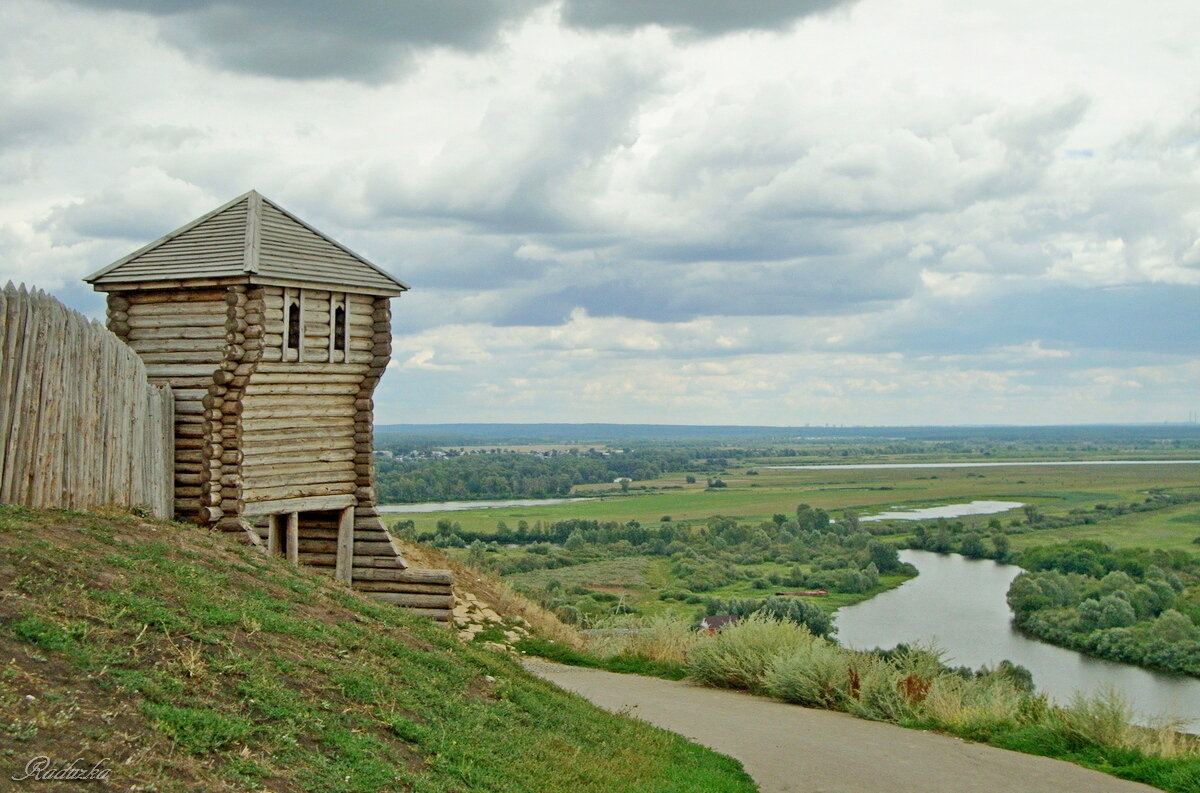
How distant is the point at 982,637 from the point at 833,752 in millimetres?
29809

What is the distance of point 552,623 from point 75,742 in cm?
1333

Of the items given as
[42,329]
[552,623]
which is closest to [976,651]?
[552,623]

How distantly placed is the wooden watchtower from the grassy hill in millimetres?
3534

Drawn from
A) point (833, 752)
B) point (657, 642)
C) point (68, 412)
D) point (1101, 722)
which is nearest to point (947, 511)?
point (657, 642)

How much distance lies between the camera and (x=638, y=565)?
47.1 metres

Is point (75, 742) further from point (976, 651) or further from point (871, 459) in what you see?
point (871, 459)

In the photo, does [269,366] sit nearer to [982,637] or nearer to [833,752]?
[833,752]

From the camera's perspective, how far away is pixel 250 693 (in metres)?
6.45

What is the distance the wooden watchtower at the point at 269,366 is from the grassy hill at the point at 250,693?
3534 mm

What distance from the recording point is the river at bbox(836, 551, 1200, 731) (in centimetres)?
3053

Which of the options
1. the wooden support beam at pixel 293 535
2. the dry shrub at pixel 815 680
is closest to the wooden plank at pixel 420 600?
the wooden support beam at pixel 293 535

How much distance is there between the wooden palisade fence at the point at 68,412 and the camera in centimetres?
990

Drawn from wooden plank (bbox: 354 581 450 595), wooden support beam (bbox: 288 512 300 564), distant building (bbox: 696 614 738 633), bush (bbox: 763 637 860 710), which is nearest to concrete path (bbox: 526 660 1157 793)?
bush (bbox: 763 637 860 710)

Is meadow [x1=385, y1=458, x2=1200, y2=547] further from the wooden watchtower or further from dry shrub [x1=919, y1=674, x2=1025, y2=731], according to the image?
dry shrub [x1=919, y1=674, x2=1025, y2=731]
